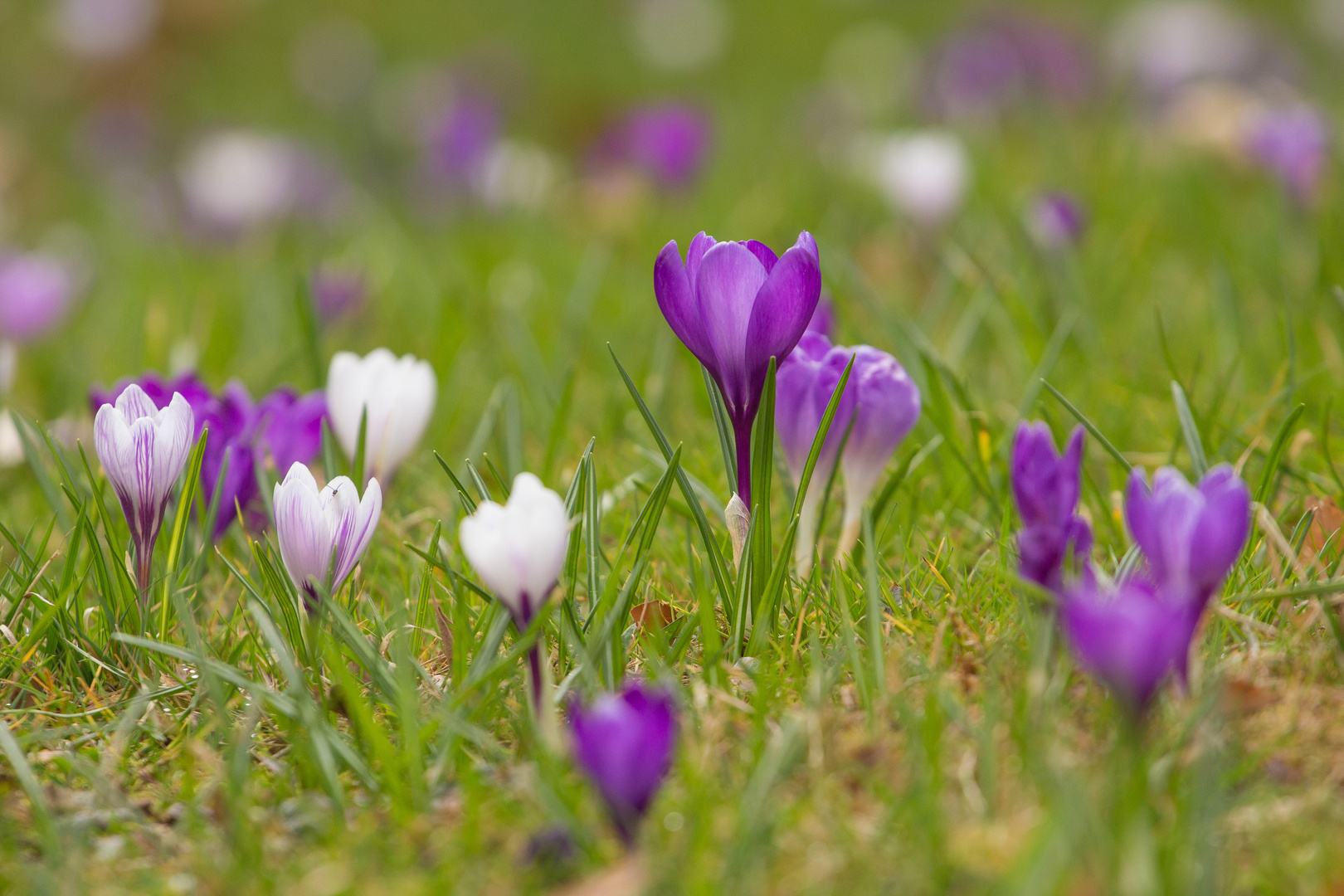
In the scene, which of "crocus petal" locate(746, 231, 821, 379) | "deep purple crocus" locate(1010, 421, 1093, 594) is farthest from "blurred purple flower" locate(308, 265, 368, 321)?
"deep purple crocus" locate(1010, 421, 1093, 594)

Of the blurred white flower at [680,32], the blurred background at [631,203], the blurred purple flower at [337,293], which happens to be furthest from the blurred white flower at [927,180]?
the blurred white flower at [680,32]

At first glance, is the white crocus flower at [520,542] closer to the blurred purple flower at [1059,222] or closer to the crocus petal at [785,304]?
the crocus petal at [785,304]

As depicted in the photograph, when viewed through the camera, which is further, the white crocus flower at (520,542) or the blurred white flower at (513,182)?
the blurred white flower at (513,182)

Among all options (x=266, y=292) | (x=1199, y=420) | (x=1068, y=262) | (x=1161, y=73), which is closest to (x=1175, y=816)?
(x=1199, y=420)

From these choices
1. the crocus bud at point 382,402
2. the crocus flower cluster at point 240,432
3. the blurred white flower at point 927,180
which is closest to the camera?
the crocus flower cluster at point 240,432

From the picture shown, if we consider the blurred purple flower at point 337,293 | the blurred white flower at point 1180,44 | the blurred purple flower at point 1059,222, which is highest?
the blurred purple flower at point 1059,222

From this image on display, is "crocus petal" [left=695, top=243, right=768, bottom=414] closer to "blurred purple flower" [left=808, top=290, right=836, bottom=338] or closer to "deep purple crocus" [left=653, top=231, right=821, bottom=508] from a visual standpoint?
"deep purple crocus" [left=653, top=231, right=821, bottom=508]

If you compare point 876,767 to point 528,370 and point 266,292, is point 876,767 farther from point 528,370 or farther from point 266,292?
point 266,292

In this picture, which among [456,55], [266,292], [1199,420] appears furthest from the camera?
[456,55]

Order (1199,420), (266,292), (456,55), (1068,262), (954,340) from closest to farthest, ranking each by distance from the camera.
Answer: (1199,420)
(954,340)
(1068,262)
(266,292)
(456,55)
